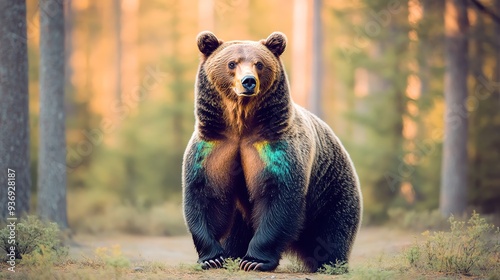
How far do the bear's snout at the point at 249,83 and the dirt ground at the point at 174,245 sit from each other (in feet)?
14.3

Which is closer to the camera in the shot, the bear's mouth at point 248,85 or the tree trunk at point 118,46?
the bear's mouth at point 248,85

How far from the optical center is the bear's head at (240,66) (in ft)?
20.4

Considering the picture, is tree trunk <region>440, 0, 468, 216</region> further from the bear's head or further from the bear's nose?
the bear's nose

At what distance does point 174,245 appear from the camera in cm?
1296

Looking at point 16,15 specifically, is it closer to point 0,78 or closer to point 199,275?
point 0,78

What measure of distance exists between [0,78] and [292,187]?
14.7 ft

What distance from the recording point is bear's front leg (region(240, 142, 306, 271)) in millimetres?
6438

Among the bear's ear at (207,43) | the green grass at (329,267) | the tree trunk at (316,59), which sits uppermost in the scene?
the tree trunk at (316,59)

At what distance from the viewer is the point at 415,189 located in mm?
16344

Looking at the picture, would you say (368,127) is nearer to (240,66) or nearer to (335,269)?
(335,269)

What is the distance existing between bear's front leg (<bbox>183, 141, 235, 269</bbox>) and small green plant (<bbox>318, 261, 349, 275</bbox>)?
1.20m

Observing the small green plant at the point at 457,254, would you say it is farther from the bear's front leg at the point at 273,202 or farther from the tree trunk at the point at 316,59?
the tree trunk at the point at 316,59

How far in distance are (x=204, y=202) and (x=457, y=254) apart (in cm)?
275

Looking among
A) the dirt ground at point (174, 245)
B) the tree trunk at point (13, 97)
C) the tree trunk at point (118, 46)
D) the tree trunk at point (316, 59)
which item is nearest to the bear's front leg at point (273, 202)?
the dirt ground at point (174, 245)
